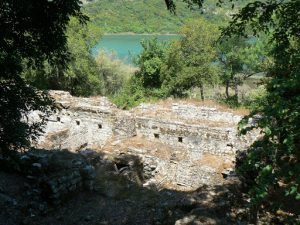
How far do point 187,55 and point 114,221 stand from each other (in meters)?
23.0

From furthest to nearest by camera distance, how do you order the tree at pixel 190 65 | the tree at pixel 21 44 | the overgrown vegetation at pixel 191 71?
1. the tree at pixel 190 65
2. the tree at pixel 21 44
3. the overgrown vegetation at pixel 191 71

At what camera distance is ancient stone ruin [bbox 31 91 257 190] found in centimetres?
1402

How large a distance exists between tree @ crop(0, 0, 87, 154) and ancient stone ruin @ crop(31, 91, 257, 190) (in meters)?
6.75

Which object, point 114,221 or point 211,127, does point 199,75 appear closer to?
point 211,127

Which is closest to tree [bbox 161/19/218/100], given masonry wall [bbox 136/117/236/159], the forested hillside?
masonry wall [bbox 136/117/236/159]

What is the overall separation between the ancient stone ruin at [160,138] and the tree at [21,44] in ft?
22.2

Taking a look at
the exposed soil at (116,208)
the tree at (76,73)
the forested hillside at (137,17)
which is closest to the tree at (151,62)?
the tree at (76,73)

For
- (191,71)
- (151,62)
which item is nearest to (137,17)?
(151,62)

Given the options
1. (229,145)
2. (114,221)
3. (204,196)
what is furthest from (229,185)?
(229,145)

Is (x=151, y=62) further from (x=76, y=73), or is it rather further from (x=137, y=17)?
(x=137, y=17)

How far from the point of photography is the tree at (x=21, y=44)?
6.31m

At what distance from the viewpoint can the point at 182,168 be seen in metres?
14.0

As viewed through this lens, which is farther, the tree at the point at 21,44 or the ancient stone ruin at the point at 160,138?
the ancient stone ruin at the point at 160,138

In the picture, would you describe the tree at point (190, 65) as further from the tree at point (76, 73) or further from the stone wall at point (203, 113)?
the stone wall at point (203, 113)
